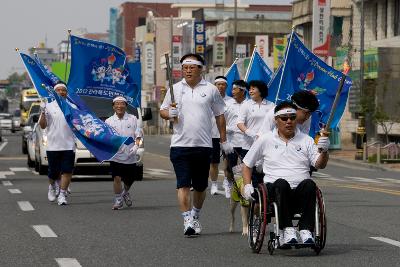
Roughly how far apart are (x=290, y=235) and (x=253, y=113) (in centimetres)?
601

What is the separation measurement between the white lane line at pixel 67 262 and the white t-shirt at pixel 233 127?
7443mm

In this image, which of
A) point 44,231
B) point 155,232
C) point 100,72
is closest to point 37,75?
point 100,72

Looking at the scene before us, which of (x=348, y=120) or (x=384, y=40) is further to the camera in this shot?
(x=348, y=120)

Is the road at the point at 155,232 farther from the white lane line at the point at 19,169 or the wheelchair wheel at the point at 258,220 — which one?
the white lane line at the point at 19,169

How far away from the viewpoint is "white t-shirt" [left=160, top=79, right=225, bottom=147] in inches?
527

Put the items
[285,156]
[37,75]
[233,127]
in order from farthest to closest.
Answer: [37,75] → [233,127] → [285,156]

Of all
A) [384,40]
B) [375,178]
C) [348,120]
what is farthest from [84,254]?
[348,120]

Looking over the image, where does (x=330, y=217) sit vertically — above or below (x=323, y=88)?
below

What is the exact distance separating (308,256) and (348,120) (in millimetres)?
46162

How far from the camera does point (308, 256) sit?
11273 mm

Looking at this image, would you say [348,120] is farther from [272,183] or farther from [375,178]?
[272,183]

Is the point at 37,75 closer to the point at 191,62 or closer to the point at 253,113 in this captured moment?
the point at 253,113

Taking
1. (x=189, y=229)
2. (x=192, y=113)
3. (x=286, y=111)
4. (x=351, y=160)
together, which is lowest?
(x=351, y=160)

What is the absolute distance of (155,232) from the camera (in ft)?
45.3
